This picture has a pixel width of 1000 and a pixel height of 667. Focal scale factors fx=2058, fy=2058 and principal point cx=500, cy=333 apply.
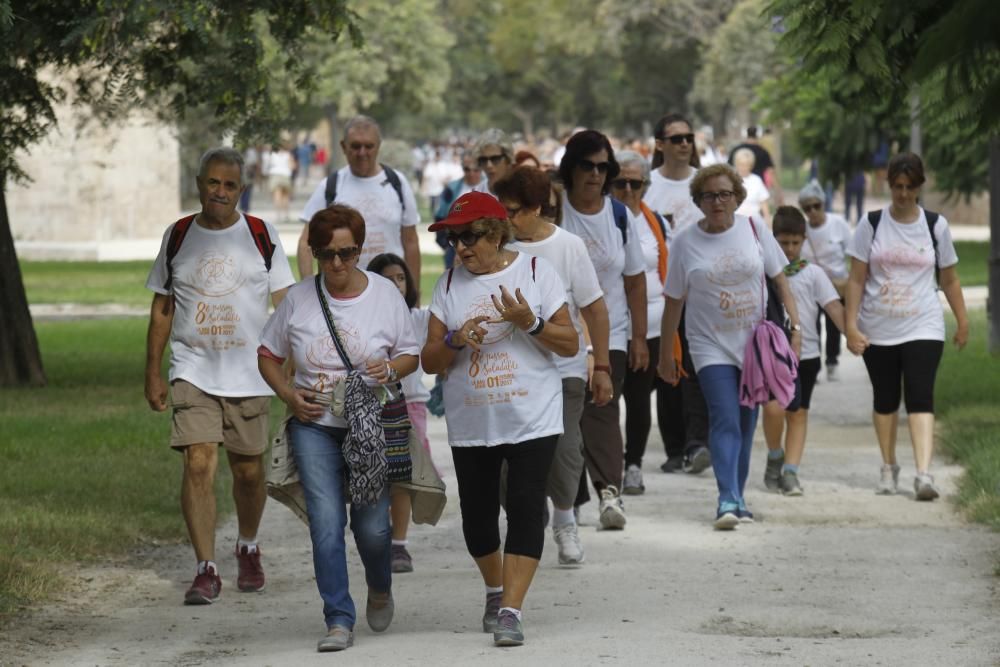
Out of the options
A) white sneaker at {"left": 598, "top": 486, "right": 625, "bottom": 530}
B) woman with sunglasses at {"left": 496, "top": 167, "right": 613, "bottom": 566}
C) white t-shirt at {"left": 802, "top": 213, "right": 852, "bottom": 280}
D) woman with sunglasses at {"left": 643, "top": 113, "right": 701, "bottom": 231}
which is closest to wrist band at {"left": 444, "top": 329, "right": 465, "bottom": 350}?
woman with sunglasses at {"left": 496, "top": 167, "right": 613, "bottom": 566}

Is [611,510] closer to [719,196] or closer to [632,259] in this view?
[632,259]

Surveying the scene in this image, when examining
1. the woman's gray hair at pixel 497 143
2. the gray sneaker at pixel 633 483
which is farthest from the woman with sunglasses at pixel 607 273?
the woman's gray hair at pixel 497 143

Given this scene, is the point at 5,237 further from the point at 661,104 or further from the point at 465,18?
the point at 661,104

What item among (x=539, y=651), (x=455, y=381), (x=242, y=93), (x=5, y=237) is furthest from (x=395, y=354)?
(x=5, y=237)

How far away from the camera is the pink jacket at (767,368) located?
980cm

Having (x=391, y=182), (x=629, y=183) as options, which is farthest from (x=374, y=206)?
(x=629, y=183)

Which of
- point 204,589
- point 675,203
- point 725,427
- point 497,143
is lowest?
point 204,589

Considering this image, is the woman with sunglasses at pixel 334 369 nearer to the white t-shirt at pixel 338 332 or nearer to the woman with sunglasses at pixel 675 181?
the white t-shirt at pixel 338 332

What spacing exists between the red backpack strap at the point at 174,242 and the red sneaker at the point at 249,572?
1.15m

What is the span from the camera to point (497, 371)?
7207 mm

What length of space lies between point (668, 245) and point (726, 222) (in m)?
1.43

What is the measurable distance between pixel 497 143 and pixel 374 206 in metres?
0.74

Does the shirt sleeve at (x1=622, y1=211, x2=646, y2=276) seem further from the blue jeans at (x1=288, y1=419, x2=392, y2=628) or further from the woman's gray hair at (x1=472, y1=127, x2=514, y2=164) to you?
the blue jeans at (x1=288, y1=419, x2=392, y2=628)

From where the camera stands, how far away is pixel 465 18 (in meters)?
81.0
